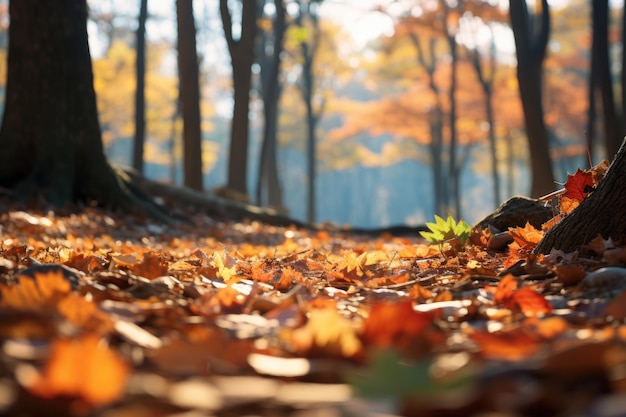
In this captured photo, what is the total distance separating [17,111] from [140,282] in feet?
17.5

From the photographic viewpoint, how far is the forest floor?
0.96 metres

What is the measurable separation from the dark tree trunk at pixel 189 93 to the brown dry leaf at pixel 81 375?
10.5m

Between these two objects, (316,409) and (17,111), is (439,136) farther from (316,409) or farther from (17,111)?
(316,409)

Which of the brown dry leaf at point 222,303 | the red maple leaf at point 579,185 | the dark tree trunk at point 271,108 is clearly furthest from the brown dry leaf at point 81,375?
the dark tree trunk at point 271,108

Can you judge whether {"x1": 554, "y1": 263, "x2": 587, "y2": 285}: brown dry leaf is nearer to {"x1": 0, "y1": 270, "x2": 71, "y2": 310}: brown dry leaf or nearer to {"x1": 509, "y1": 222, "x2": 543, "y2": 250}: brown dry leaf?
{"x1": 509, "y1": 222, "x2": 543, "y2": 250}: brown dry leaf

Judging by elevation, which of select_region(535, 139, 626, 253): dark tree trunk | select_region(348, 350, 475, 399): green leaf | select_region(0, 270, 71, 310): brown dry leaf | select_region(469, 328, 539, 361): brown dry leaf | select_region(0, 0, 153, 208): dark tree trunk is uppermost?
select_region(0, 0, 153, 208): dark tree trunk

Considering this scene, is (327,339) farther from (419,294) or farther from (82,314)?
(419,294)

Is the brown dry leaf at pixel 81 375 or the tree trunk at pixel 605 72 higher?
the tree trunk at pixel 605 72

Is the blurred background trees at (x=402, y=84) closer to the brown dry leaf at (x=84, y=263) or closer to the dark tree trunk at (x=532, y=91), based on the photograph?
the dark tree trunk at (x=532, y=91)

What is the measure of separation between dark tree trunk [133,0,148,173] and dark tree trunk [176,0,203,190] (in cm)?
294

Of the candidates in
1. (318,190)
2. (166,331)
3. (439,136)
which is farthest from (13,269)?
(318,190)

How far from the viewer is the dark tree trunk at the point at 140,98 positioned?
14266mm

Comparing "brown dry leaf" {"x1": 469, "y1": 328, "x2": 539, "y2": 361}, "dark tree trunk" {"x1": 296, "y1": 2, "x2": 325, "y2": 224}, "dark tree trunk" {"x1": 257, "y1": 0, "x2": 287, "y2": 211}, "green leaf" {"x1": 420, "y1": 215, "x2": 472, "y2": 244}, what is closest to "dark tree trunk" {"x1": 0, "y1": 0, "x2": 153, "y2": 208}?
"green leaf" {"x1": 420, "y1": 215, "x2": 472, "y2": 244}

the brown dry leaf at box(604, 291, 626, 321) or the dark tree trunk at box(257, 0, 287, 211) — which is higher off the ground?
the dark tree trunk at box(257, 0, 287, 211)
